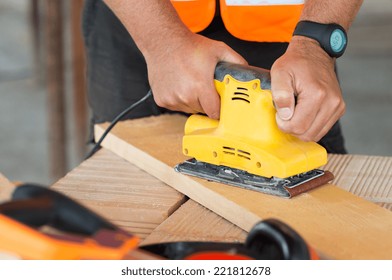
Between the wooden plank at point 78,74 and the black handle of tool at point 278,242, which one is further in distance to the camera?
the wooden plank at point 78,74

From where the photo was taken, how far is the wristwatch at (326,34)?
1.67 metres

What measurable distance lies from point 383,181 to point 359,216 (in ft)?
0.90

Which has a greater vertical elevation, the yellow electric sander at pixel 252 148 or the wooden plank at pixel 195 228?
the yellow electric sander at pixel 252 148

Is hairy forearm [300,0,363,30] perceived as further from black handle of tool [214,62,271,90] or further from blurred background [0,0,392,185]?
blurred background [0,0,392,185]

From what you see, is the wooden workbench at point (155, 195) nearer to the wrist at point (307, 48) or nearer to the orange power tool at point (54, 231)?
the wrist at point (307, 48)

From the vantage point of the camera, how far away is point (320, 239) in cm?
131

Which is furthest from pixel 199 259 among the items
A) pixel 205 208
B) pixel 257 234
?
pixel 205 208

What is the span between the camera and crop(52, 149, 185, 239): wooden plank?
144 centimetres

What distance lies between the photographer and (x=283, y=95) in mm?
1457

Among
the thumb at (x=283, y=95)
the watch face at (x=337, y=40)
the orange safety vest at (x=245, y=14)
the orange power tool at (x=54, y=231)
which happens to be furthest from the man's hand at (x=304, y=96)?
the orange power tool at (x=54, y=231)

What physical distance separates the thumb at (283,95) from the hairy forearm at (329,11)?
1.01 ft

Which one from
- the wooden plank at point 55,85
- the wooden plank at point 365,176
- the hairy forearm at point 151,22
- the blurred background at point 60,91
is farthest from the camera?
the blurred background at point 60,91

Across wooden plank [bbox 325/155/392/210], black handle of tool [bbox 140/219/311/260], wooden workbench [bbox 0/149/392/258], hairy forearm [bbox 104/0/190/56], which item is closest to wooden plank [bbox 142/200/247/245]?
wooden workbench [bbox 0/149/392/258]

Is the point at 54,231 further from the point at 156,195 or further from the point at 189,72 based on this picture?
the point at 189,72
